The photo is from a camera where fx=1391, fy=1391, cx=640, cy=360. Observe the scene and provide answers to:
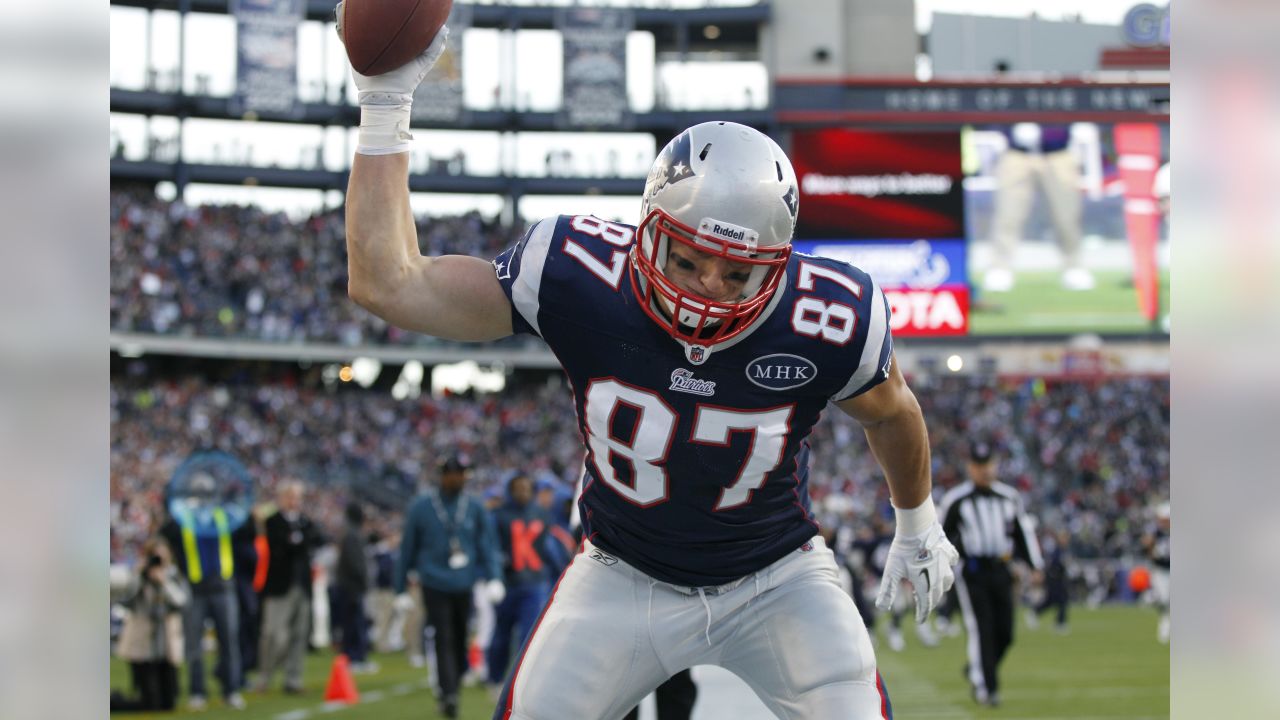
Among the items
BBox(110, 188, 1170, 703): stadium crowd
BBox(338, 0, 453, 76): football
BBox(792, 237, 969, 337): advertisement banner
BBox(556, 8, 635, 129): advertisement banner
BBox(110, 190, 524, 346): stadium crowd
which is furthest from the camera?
BBox(110, 190, 524, 346): stadium crowd

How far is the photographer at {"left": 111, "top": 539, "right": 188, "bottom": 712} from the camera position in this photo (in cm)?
967

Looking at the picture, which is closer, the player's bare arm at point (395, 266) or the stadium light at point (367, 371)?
the player's bare arm at point (395, 266)

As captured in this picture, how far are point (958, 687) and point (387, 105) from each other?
9133 mm

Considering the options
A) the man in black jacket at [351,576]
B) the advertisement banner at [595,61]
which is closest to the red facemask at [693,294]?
the man in black jacket at [351,576]

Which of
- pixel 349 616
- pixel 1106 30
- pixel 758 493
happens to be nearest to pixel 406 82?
pixel 758 493

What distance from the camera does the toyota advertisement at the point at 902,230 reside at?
2680 cm

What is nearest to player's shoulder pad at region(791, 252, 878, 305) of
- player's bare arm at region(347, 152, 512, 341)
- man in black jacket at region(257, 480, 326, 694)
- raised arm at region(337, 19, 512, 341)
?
player's bare arm at region(347, 152, 512, 341)

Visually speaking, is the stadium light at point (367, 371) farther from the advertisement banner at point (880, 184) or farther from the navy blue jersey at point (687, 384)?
the navy blue jersey at point (687, 384)

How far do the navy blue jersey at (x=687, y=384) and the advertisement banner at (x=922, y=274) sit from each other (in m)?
23.7

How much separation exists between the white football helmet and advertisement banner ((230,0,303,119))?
25944mm

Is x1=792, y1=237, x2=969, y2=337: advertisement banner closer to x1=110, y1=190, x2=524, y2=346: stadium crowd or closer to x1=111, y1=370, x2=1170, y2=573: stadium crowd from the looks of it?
x1=111, y1=370, x2=1170, y2=573: stadium crowd

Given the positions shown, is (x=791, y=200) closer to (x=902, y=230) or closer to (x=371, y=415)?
(x=902, y=230)

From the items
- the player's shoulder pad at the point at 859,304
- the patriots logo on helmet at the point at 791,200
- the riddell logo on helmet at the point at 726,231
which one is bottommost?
the player's shoulder pad at the point at 859,304

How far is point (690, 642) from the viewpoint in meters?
3.26
